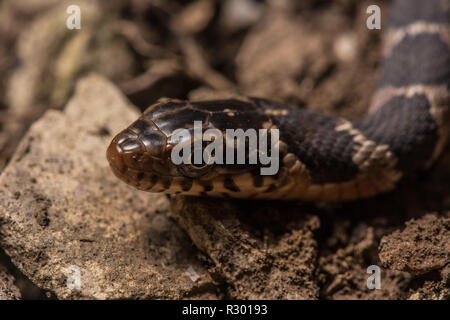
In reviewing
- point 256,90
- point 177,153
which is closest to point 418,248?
point 177,153

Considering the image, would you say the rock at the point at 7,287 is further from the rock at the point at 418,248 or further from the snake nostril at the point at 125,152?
the rock at the point at 418,248

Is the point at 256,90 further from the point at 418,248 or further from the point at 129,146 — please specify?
the point at 418,248

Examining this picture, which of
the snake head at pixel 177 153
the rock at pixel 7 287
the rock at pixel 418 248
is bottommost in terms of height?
the rock at pixel 7 287

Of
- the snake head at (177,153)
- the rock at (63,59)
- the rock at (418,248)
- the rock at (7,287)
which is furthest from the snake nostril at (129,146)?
the rock at (63,59)

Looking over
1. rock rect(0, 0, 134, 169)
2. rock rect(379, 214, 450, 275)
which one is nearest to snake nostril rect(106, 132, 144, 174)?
rock rect(379, 214, 450, 275)

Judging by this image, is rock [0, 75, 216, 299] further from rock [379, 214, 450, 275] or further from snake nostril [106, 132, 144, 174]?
rock [379, 214, 450, 275]

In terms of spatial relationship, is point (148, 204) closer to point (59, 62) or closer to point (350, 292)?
point (350, 292)
